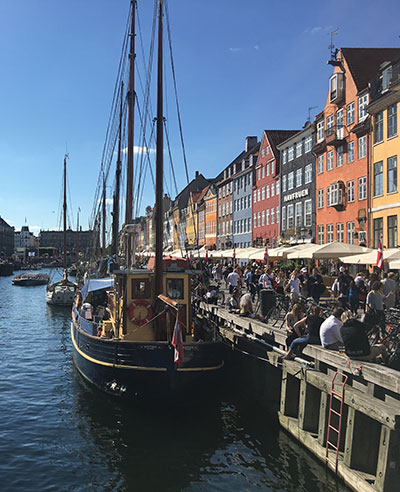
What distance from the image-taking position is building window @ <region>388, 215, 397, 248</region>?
96.9ft

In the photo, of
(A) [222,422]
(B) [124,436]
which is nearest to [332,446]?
(A) [222,422]

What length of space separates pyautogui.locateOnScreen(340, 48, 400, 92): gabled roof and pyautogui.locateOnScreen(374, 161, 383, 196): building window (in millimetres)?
6336

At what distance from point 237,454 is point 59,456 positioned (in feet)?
13.5

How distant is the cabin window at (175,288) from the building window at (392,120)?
19.9 meters

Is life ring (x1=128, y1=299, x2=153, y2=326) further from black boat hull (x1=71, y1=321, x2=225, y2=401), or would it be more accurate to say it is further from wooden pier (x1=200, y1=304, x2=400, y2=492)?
wooden pier (x1=200, y1=304, x2=400, y2=492)

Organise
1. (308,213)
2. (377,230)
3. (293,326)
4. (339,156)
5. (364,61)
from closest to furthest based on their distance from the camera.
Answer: (293,326)
(377,230)
(364,61)
(339,156)
(308,213)

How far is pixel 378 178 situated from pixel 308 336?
22.1m

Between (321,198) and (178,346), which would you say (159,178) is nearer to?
(178,346)

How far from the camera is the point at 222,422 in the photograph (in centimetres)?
1401

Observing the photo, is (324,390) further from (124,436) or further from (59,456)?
(59,456)

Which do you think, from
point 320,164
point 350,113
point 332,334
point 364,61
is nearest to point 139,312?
point 332,334

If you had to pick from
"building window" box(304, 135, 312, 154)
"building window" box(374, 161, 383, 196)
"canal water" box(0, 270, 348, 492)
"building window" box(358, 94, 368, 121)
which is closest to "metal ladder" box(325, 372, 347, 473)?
"canal water" box(0, 270, 348, 492)

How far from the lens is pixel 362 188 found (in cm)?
3409

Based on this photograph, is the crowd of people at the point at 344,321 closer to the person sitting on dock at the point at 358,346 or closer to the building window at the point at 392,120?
the person sitting on dock at the point at 358,346
